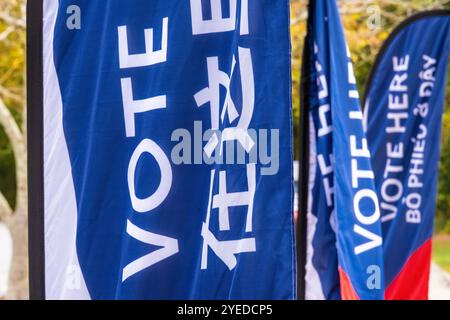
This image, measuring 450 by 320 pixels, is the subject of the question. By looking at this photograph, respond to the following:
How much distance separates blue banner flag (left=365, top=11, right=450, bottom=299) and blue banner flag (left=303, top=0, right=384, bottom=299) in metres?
1.99

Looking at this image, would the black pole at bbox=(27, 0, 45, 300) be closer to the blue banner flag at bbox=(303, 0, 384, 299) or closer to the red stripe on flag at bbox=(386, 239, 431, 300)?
the blue banner flag at bbox=(303, 0, 384, 299)

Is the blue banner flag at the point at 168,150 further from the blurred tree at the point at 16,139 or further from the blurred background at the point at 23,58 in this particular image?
the blurred tree at the point at 16,139

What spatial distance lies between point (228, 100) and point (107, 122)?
0.37 metres

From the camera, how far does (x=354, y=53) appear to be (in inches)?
534

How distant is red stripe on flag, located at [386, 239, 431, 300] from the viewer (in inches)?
265

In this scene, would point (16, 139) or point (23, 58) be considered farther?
point (23, 58)

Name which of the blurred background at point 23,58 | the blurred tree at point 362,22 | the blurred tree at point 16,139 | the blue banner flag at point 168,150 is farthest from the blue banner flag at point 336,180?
the blurred tree at point 362,22

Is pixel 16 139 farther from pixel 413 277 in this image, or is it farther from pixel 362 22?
pixel 413 277

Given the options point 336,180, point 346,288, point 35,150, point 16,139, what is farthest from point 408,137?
point 16,139

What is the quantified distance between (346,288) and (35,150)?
2225 mm

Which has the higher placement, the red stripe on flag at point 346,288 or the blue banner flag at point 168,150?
the blue banner flag at point 168,150

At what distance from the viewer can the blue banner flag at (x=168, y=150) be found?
2.61m

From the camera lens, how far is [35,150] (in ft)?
8.37

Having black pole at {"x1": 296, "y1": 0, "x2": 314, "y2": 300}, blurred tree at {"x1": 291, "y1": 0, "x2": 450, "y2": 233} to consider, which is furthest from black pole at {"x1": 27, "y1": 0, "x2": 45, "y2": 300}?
blurred tree at {"x1": 291, "y1": 0, "x2": 450, "y2": 233}
